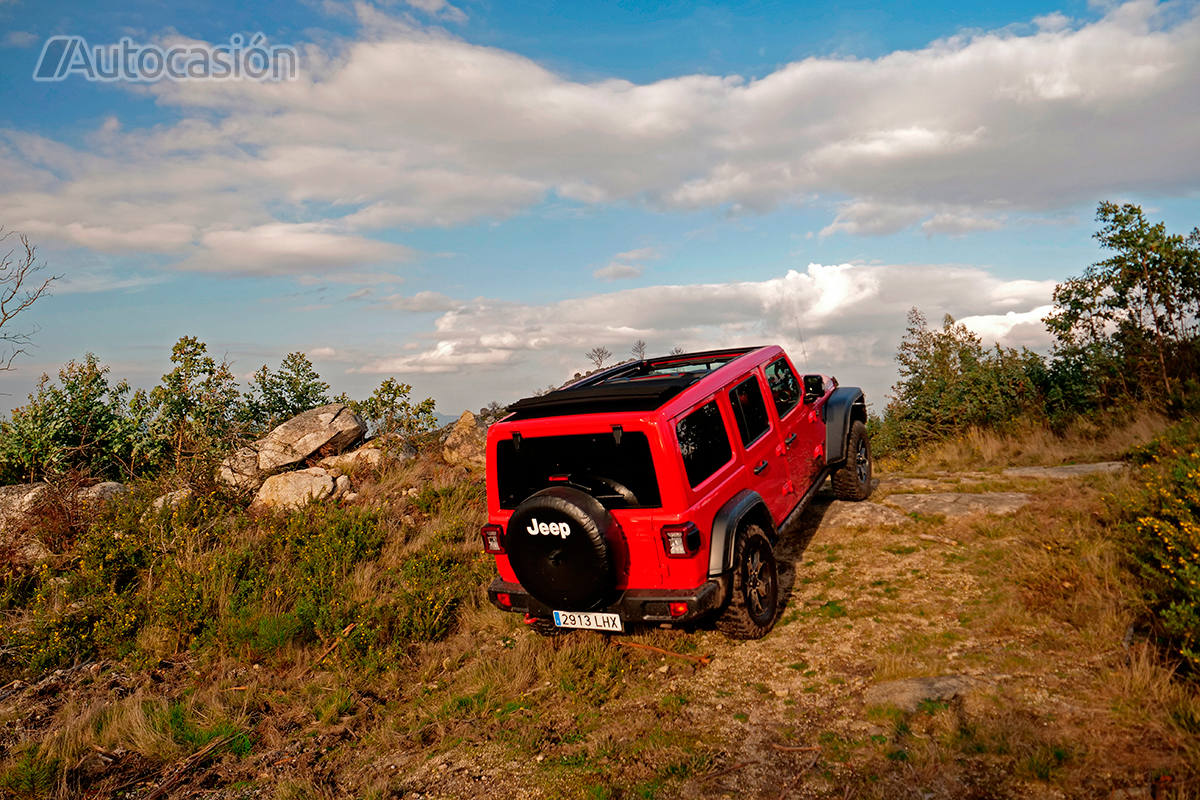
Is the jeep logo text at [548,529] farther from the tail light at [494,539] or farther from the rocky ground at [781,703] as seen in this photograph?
the rocky ground at [781,703]

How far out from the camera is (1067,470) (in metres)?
8.31

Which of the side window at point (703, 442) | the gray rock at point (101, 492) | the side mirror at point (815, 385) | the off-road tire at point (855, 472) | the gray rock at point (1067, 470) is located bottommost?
the gray rock at point (1067, 470)

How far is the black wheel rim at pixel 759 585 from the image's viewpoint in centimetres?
474

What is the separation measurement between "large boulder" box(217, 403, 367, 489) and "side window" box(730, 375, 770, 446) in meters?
→ 7.27

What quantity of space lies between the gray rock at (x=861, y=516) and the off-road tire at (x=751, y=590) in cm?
225

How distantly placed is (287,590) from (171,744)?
2156 millimetres

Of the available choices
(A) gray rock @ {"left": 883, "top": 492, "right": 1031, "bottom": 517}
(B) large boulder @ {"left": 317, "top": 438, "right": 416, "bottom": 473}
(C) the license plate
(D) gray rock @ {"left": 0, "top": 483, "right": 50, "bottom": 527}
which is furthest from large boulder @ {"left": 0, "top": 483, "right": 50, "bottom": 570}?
(A) gray rock @ {"left": 883, "top": 492, "right": 1031, "bottom": 517}

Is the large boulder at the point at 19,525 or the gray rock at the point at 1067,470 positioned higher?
the large boulder at the point at 19,525

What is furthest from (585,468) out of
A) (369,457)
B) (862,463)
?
(369,457)

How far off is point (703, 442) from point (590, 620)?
58.4 inches

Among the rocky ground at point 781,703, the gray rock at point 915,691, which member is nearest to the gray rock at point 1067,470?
the rocky ground at point 781,703

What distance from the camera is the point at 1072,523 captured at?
6.11 metres

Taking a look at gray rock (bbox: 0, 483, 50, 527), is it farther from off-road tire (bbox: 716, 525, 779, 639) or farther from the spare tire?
off-road tire (bbox: 716, 525, 779, 639)

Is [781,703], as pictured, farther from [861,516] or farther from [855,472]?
[855,472]
